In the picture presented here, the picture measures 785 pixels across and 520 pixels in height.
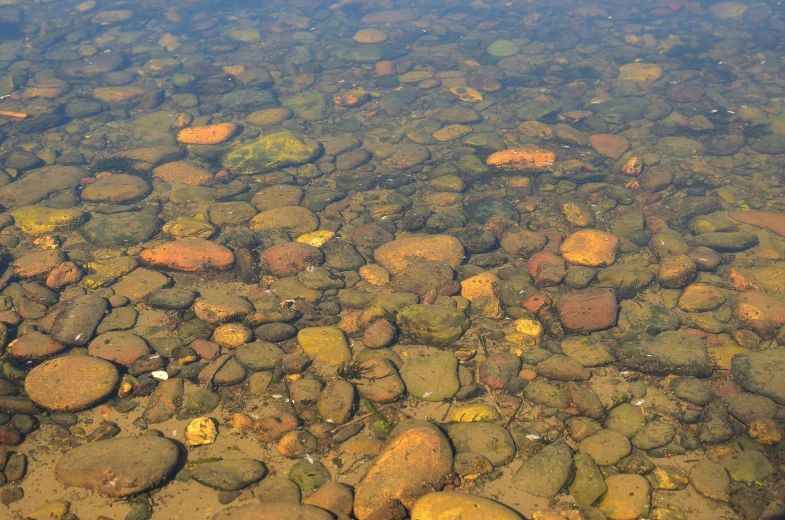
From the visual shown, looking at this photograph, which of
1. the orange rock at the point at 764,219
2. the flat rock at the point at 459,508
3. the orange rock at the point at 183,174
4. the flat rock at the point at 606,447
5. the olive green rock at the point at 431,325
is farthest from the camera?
the orange rock at the point at 183,174

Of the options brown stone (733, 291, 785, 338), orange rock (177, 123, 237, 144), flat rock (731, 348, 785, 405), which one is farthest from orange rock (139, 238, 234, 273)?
brown stone (733, 291, 785, 338)

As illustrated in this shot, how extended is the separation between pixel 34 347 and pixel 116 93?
10.5 metres

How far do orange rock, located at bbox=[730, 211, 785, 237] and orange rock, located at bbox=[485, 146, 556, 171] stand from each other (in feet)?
11.2

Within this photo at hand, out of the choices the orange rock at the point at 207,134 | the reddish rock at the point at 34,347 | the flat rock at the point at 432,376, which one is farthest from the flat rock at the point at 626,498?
the orange rock at the point at 207,134

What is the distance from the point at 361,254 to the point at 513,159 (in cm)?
426

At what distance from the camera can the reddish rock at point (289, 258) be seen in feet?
25.3

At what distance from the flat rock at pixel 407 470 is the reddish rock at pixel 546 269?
3339 millimetres

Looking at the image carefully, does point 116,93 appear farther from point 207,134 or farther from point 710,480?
point 710,480

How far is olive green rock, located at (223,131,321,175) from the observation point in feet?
35.1

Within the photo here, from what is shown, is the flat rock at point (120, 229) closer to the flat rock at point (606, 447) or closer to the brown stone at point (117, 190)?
the brown stone at point (117, 190)

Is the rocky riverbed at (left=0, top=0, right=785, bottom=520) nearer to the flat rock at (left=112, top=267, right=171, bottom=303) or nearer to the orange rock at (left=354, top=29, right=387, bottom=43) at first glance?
the flat rock at (left=112, top=267, right=171, bottom=303)

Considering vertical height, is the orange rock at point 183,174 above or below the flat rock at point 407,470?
above

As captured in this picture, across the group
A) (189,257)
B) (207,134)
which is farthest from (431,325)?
(207,134)

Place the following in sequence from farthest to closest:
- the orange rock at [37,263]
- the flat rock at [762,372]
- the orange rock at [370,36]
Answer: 1. the orange rock at [370,36]
2. the orange rock at [37,263]
3. the flat rock at [762,372]
